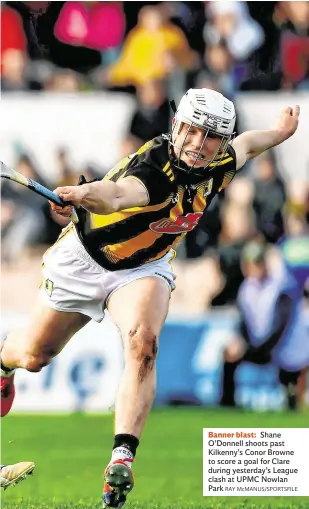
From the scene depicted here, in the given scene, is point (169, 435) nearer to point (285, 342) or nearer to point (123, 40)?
point (285, 342)

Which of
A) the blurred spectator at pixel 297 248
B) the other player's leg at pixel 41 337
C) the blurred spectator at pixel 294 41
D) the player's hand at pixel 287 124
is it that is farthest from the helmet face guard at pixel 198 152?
the blurred spectator at pixel 297 248

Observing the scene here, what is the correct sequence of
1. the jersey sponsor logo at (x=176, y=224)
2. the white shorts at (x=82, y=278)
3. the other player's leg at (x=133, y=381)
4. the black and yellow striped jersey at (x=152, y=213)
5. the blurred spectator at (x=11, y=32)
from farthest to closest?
the blurred spectator at (x=11, y=32), the white shorts at (x=82, y=278), the jersey sponsor logo at (x=176, y=224), the black and yellow striped jersey at (x=152, y=213), the other player's leg at (x=133, y=381)

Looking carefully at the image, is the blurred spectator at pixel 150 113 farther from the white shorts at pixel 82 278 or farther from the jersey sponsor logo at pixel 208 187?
the jersey sponsor logo at pixel 208 187

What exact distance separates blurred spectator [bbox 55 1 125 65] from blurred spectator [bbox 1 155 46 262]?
4.89 ft

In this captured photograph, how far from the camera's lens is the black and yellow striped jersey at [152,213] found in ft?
22.4

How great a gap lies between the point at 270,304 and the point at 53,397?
8.18ft

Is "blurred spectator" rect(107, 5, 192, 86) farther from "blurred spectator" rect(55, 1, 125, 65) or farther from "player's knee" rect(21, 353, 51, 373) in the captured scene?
"player's knee" rect(21, 353, 51, 373)

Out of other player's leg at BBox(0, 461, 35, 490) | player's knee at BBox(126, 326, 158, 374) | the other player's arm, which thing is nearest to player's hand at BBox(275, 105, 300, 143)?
the other player's arm

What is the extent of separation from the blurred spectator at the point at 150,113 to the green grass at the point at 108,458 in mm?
2872

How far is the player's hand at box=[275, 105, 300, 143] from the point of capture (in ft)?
25.8

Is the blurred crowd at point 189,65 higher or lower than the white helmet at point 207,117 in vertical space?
higher

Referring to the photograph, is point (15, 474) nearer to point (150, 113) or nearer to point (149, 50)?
point (150, 113)

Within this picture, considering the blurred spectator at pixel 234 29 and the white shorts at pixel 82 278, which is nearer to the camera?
the white shorts at pixel 82 278

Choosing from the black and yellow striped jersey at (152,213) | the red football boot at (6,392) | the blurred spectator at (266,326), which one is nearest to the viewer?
the black and yellow striped jersey at (152,213)
